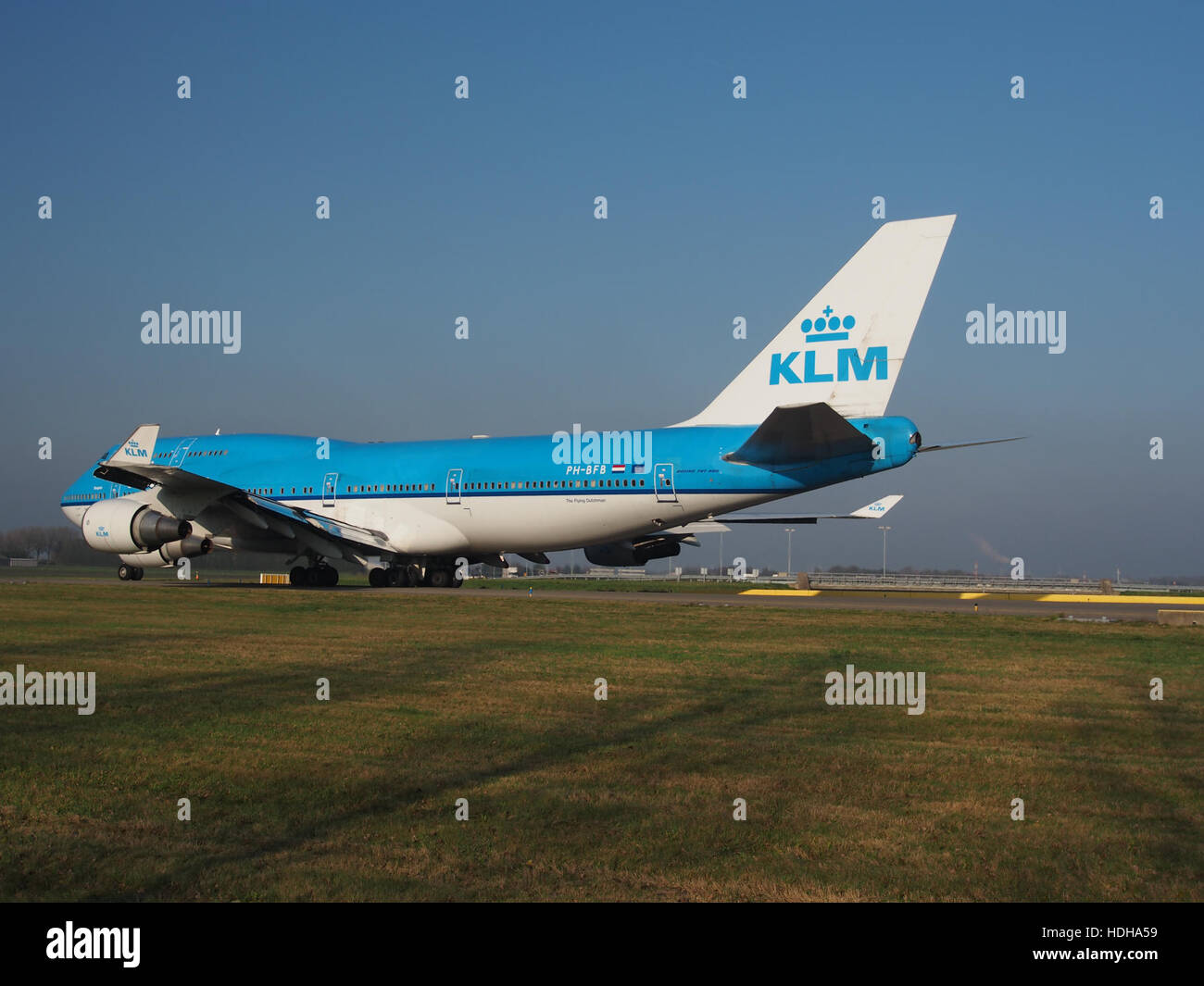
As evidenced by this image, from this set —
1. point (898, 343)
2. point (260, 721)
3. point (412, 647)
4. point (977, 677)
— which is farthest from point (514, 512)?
point (260, 721)

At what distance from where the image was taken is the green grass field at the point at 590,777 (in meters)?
Result: 5.42

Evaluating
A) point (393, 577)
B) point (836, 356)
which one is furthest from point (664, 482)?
point (393, 577)

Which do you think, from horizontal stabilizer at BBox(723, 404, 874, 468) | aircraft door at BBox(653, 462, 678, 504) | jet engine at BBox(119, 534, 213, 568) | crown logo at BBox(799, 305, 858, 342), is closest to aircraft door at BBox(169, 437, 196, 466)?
jet engine at BBox(119, 534, 213, 568)

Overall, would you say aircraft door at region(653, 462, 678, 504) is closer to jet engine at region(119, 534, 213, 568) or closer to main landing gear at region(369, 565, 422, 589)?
main landing gear at region(369, 565, 422, 589)

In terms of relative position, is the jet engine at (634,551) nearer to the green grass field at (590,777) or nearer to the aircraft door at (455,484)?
the aircraft door at (455,484)

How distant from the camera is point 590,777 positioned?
759 cm

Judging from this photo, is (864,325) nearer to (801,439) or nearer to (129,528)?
(801,439)

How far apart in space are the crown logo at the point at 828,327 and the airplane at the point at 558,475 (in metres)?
0.04

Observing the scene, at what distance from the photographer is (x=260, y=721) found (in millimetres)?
9734

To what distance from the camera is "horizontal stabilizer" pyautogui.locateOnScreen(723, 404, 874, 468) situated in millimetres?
24906

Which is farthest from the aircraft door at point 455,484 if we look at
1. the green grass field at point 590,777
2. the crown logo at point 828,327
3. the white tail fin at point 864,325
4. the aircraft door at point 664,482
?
the green grass field at point 590,777

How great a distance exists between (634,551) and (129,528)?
623 inches
